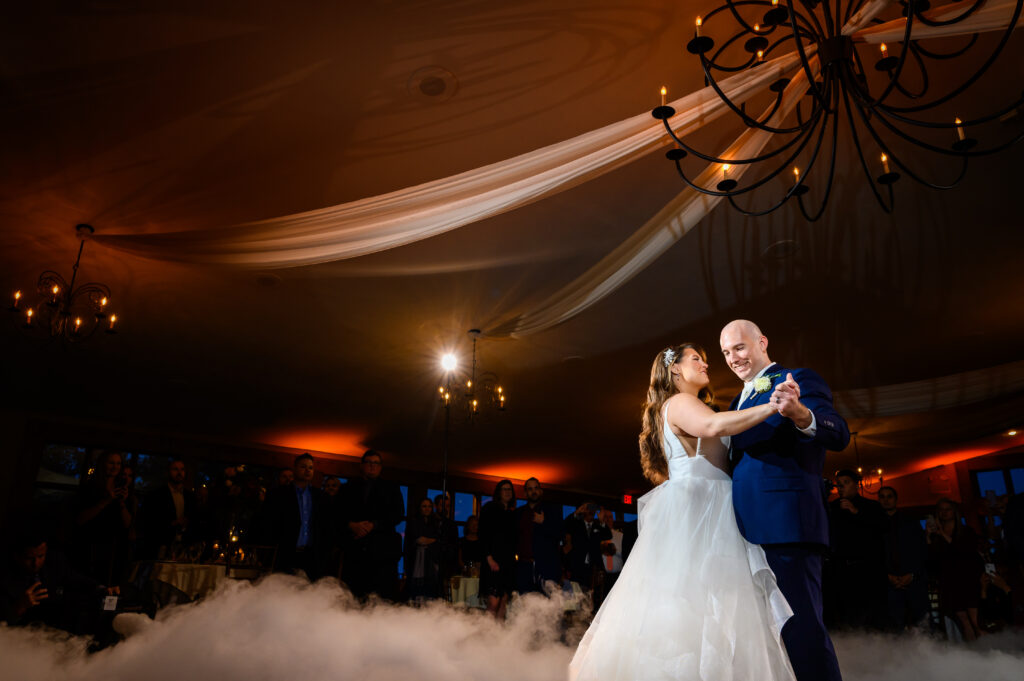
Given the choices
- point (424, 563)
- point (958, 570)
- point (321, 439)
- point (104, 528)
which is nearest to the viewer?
point (104, 528)

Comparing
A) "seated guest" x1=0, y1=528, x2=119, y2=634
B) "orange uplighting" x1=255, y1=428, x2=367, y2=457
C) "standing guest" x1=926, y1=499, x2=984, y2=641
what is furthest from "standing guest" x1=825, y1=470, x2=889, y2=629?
"orange uplighting" x1=255, y1=428, x2=367, y2=457

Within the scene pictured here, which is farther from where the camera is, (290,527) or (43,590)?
(290,527)

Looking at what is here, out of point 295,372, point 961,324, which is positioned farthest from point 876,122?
point 295,372

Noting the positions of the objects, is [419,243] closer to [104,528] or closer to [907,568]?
[104,528]

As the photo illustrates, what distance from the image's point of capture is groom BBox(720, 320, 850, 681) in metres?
2.00

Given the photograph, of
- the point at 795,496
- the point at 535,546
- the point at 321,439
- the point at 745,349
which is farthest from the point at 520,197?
the point at 321,439

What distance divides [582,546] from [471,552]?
1633 mm

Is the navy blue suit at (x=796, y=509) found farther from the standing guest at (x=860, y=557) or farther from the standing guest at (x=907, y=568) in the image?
the standing guest at (x=907, y=568)

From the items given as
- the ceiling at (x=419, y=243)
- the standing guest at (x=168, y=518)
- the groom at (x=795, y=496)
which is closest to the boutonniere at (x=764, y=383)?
the groom at (x=795, y=496)

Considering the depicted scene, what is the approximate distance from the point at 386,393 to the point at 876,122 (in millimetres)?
6782

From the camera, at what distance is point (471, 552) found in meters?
8.55

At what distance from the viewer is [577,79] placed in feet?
12.2

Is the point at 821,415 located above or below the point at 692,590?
above

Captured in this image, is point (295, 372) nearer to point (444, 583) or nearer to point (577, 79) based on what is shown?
point (444, 583)
